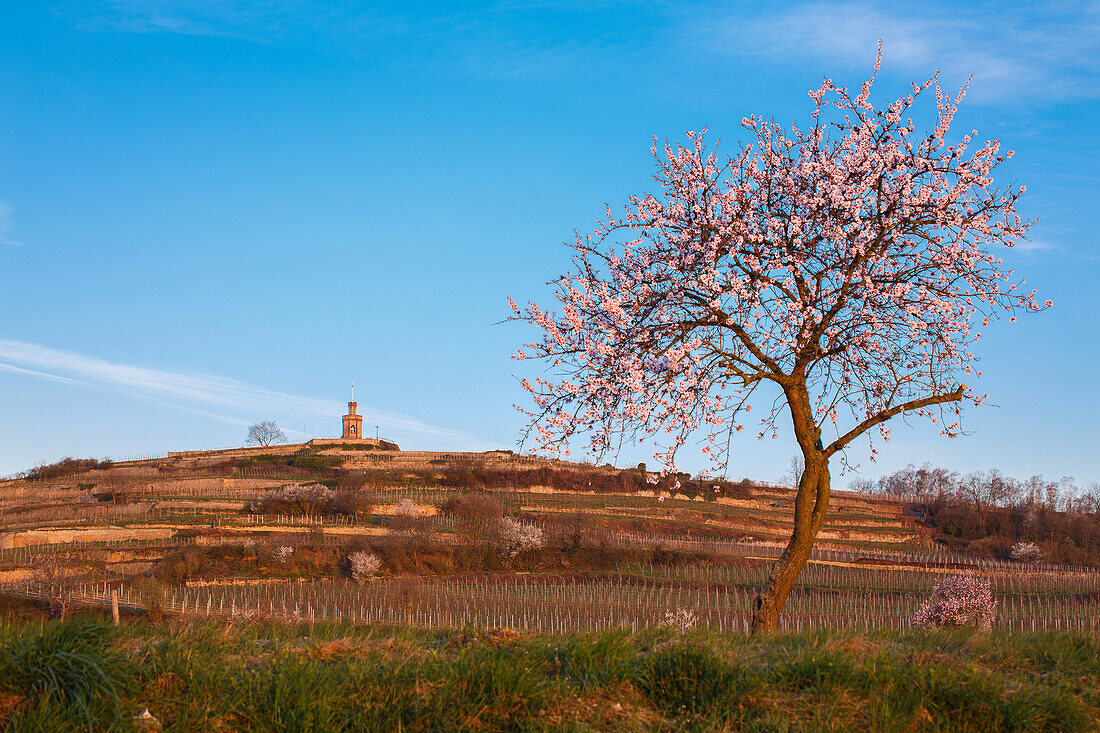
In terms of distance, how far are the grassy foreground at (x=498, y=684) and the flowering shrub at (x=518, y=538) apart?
163 ft

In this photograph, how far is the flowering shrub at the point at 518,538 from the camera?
56.3 m

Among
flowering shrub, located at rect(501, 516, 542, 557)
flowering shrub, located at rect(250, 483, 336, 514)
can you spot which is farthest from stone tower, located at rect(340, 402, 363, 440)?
flowering shrub, located at rect(501, 516, 542, 557)

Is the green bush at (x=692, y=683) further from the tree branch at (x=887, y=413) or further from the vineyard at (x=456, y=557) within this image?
the vineyard at (x=456, y=557)

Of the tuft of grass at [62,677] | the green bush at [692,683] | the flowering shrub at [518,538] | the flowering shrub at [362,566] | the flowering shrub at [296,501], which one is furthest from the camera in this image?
the flowering shrub at [296,501]

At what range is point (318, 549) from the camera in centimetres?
5325

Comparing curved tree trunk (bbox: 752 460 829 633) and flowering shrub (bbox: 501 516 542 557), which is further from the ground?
curved tree trunk (bbox: 752 460 829 633)

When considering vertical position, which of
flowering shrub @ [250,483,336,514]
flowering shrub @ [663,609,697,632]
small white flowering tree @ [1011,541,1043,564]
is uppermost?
flowering shrub @ [663,609,697,632]

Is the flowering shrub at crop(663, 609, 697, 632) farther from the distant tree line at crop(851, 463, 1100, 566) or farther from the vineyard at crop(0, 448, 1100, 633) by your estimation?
the distant tree line at crop(851, 463, 1100, 566)

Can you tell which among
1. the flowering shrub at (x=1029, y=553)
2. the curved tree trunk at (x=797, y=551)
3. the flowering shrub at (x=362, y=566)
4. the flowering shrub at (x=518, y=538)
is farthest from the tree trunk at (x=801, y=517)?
the flowering shrub at (x=1029, y=553)

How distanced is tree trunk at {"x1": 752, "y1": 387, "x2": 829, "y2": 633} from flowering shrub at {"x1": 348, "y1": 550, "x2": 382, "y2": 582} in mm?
38454

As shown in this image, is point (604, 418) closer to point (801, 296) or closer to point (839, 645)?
point (801, 296)

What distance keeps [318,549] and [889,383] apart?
150 feet

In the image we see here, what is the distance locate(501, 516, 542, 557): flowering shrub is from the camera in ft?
185

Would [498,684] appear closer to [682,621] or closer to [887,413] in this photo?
[887,413]
